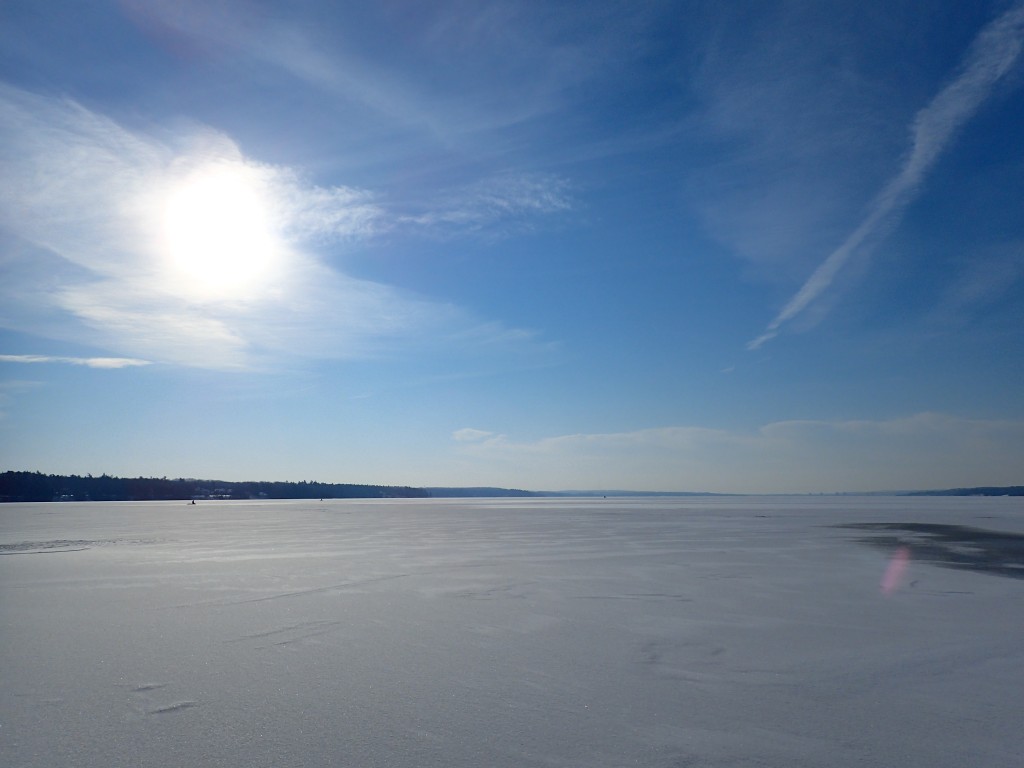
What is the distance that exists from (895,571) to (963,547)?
282 inches

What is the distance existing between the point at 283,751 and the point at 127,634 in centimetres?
437

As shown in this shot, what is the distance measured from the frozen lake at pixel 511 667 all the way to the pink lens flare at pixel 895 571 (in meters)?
0.10

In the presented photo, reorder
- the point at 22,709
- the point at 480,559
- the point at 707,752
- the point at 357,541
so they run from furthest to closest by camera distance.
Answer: the point at 357,541, the point at 480,559, the point at 22,709, the point at 707,752

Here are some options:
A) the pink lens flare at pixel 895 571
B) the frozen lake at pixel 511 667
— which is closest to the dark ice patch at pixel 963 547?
the pink lens flare at pixel 895 571

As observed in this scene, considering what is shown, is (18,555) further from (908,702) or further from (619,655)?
(908,702)

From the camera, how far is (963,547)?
59.0 ft

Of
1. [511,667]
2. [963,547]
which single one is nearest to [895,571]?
[963,547]

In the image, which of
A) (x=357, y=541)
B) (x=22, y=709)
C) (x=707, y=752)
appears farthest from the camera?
(x=357, y=541)

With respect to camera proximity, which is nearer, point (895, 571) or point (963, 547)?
point (895, 571)

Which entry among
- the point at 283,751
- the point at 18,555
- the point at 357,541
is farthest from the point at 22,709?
the point at 357,541

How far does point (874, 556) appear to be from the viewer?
15.7m

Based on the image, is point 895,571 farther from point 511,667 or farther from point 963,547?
point 511,667

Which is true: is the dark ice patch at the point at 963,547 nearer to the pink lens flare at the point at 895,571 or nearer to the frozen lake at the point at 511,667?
the pink lens flare at the point at 895,571

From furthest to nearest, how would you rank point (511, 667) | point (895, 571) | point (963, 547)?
point (963, 547), point (895, 571), point (511, 667)
